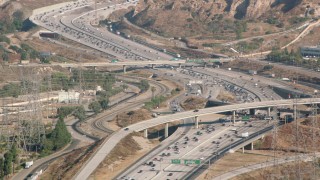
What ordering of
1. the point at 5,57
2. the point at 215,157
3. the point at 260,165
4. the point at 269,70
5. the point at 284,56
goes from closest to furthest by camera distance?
the point at 260,165
the point at 215,157
the point at 5,57
the point at 269,70
the point at 284,56

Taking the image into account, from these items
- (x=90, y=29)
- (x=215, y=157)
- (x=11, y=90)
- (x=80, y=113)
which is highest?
(x=215, y=157)

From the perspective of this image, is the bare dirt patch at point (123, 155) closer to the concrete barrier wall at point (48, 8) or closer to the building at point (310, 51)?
the building at point (310, 51)

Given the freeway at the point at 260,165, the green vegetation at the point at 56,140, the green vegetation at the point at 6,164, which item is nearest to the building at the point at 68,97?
the green vegetation at the point at 56,140

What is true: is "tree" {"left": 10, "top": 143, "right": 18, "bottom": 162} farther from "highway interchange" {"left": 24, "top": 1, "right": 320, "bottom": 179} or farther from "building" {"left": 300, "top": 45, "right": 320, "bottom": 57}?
"building" {"left": 300, "top": 45, "right": 320, "bottom": 57}

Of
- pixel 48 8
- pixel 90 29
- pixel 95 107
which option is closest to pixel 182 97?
pixel 95 107

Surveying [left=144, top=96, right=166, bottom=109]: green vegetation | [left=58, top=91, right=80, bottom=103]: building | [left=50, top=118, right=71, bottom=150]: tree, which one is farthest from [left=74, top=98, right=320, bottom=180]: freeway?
[left=58, top=91, right=80, bottom=103]: building

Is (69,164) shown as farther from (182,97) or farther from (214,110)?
(182,97)
